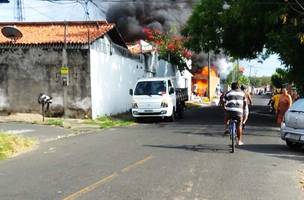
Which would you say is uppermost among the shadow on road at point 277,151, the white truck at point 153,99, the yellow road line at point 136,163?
the white truck at point 153,99

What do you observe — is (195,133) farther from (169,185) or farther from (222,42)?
(222,42)

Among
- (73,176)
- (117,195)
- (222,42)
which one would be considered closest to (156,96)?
(222,42)

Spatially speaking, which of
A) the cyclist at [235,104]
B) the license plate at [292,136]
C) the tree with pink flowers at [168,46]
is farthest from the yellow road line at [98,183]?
the tree with pink flowers at [168,46]

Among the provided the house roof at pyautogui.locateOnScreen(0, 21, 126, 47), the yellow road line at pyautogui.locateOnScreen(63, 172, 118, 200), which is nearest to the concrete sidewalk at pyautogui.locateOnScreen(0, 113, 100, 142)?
the house roof at pyautogui.locateOnScreen(0, 21, 126, 47)

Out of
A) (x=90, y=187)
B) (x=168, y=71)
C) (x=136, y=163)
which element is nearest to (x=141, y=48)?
(x=168, y=71)

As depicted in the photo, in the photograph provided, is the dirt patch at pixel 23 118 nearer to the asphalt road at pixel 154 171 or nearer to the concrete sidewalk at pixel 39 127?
the concrete sidewalk at pixel 39 127

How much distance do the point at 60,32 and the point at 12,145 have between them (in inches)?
579

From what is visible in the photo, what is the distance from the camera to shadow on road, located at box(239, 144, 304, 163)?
13742 millimetres

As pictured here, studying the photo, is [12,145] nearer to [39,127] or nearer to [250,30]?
[39,127]

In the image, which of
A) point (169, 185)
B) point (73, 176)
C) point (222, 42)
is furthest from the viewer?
point (222, 42)

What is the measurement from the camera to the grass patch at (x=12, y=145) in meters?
13.9

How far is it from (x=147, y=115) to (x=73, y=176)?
16052mm

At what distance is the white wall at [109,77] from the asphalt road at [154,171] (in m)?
10.7

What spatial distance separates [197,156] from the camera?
13.1m
